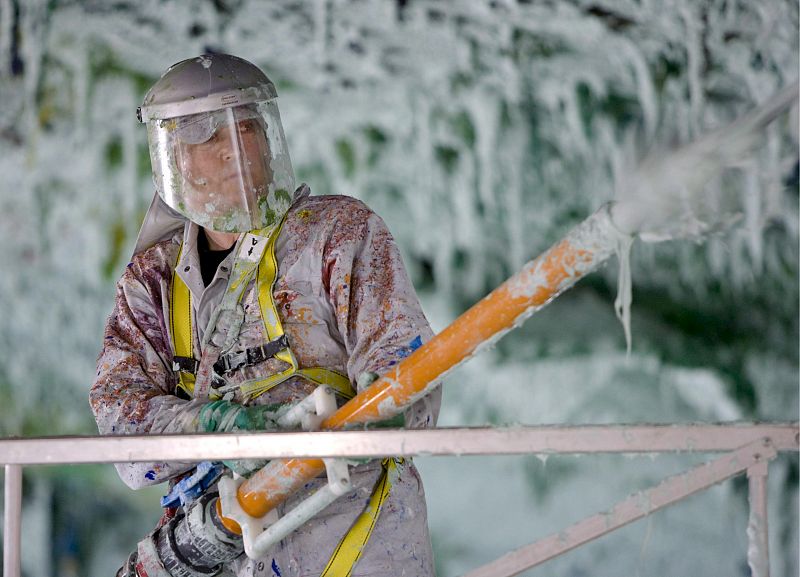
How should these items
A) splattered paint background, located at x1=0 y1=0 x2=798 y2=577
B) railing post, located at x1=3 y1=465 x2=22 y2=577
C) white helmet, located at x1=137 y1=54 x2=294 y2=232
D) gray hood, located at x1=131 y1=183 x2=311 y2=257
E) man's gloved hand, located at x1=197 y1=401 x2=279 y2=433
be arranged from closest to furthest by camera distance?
1. railing post, located at x1=3 y1=465 x2=22 y2=577
2. man's gloved hand, located at x1=197 y1=401 x2=279 y2=433
3. white helmet, located at x1=137 y1=54 x2=294 y2=232
4. gray hood, located at x1=131 y1=183 x2=311 y2=257
5. splattered paint background, located at x1=0 y1=0 x2=798 y2=577

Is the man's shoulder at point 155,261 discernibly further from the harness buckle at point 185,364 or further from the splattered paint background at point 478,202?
the splattered paint background at point 478,202

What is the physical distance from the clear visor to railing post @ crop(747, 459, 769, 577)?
Result: 1029mm

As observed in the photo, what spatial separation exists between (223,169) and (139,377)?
42 cm

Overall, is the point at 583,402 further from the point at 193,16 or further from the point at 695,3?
the point at 193,16

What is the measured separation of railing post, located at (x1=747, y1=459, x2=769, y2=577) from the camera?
1.57 m

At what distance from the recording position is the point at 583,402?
4.41 meters

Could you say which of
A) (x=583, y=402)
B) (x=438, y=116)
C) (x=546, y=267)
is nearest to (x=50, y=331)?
(x=438, y=116)

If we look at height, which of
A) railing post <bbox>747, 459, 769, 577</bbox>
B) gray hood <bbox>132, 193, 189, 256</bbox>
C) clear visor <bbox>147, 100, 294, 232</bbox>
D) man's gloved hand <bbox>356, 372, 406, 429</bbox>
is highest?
clear visor <bbox>147, 100, 294, 232</bbox>

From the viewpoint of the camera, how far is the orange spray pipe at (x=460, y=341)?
4.94 ft

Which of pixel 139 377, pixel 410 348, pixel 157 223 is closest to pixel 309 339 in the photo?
pixel 410 348

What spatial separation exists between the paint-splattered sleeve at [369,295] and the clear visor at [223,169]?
142 millimetres

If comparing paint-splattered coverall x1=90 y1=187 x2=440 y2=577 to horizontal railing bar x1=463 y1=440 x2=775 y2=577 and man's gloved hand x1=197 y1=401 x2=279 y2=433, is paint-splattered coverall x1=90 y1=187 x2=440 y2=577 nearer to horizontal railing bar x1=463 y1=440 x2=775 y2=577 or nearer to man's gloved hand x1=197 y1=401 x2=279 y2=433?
man's gloved hand x1=197 y1=401 x2=279 y2=433

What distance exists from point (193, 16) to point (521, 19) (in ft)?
4.21

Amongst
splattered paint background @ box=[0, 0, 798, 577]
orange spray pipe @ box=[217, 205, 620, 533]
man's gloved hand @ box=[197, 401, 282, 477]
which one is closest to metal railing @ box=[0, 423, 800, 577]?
orange spray pipe @ box=[217, 205, 620, 533]
